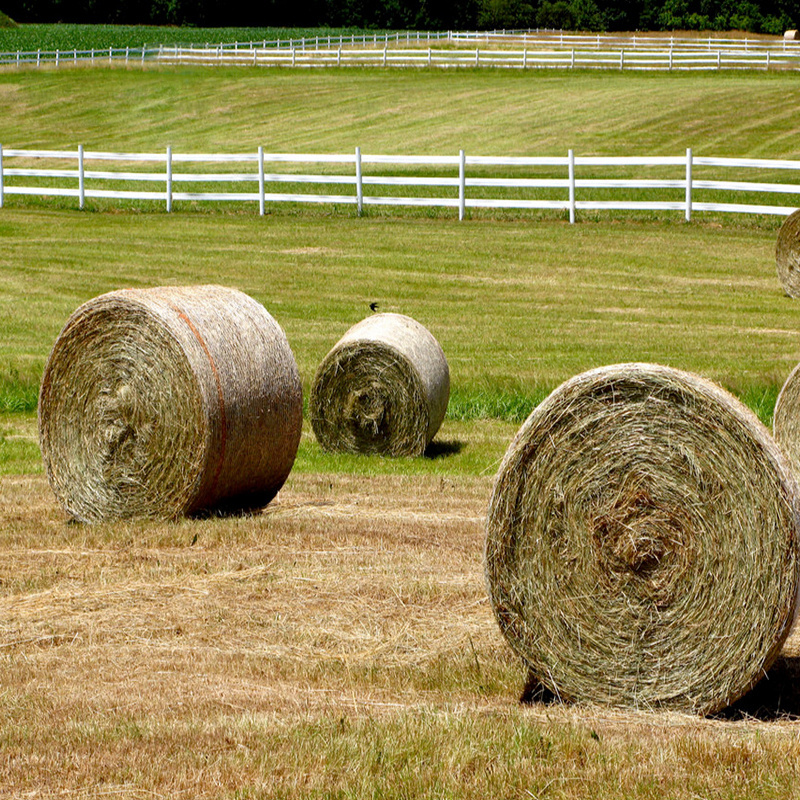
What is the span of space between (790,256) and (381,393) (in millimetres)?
9495

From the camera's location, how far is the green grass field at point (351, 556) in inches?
214

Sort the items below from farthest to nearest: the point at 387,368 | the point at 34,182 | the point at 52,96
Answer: the point at 52,96 < the point at 34,182 < the point at 387,368

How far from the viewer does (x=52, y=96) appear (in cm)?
5425

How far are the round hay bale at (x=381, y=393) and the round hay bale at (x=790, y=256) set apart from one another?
8.83 m

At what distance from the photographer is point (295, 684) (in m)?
6.58

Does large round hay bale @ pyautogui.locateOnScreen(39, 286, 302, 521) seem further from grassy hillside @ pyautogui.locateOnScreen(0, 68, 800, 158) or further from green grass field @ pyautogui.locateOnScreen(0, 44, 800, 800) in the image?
grassy hillside @ pyautogui.locateOnScreen(0, 68, 800, 158)

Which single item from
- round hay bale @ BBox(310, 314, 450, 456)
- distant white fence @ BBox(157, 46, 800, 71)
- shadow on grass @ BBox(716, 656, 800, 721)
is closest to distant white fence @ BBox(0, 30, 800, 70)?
distant white fence @ BBox(157, 46, 800, 71)

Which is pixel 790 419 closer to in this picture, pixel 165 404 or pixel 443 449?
pixel 443 449

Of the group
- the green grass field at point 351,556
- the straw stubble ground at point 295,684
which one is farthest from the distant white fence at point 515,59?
the straw stubble ground at point 295,684

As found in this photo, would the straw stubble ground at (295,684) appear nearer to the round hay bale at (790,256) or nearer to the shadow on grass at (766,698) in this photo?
the shadow on grass at (766,698)

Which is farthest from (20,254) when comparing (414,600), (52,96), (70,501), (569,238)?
(52,96)

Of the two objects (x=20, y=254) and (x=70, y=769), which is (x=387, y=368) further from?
(x=20, y=254)

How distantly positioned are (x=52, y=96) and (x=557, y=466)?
51.0 meters

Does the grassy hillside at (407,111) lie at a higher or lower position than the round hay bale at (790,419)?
higher
